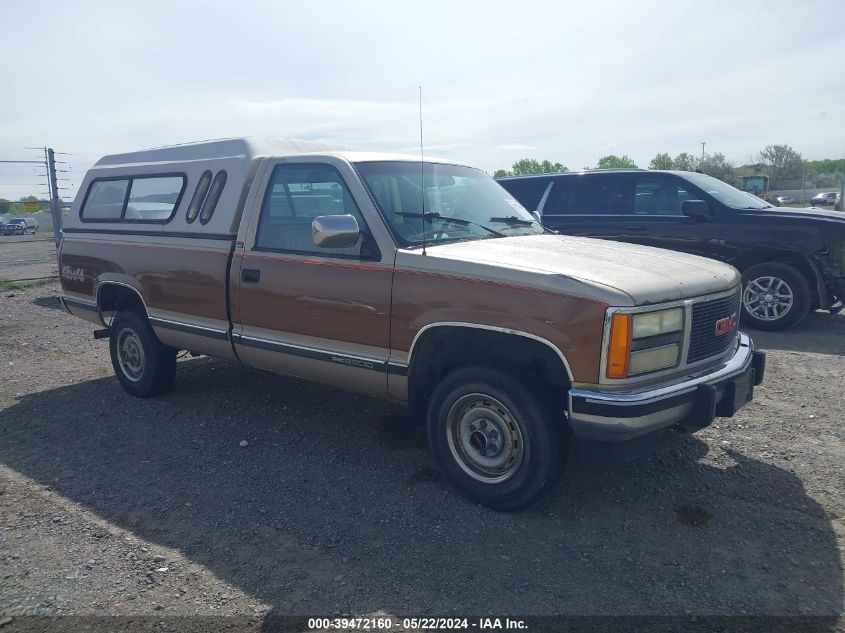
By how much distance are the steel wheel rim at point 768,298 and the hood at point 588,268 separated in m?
4.21

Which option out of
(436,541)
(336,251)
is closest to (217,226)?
(336,251)

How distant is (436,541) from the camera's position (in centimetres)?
358

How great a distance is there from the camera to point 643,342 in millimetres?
3408

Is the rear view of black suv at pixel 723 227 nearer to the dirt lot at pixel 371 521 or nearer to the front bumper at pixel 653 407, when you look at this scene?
the dirt lot at pixel 371 521

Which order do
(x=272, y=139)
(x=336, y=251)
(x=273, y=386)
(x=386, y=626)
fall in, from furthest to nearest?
(x=273, y=386)
(x=272, y=139)
(x=336, y=251)
(x=386, y=626)

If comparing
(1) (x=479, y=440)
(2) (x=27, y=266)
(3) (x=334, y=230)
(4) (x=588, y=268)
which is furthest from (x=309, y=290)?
(2) (x=27, y=266)

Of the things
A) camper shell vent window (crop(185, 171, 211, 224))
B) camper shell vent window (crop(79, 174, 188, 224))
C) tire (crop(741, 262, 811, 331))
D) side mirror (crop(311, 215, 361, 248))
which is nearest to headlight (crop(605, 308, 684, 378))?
side mirror (crop(311, 215, 361, 248))

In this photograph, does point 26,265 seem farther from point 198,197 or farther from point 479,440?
point 479,440

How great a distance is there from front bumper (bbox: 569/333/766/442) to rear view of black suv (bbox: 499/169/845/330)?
427 centimetres

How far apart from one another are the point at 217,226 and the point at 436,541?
9.50 feet

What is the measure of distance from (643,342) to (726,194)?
6.16 meters

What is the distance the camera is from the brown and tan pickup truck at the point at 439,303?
345 cm

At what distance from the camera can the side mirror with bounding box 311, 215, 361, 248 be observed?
4000 millimetres

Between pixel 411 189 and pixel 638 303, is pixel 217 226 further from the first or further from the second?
pixel 638 303
